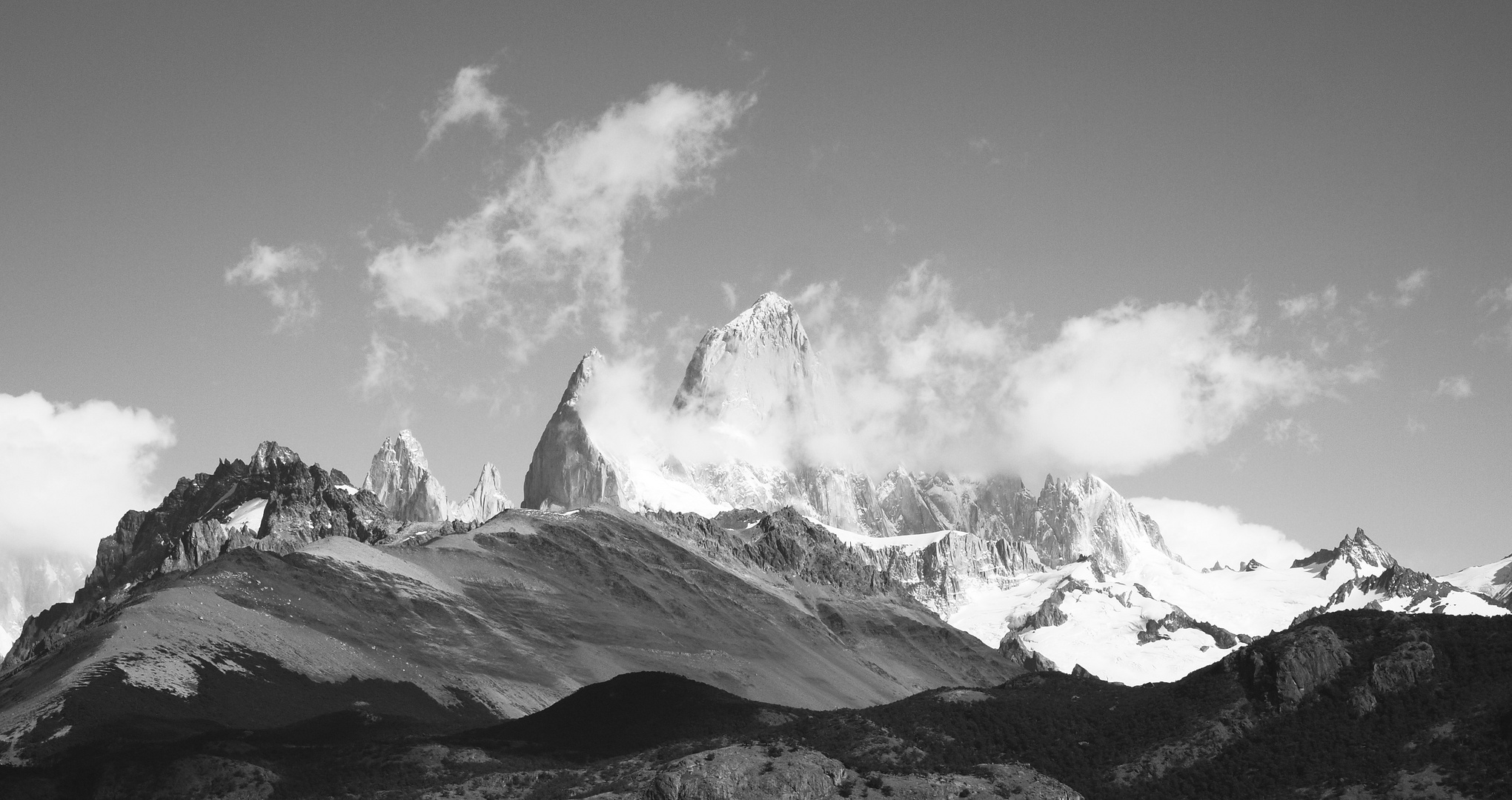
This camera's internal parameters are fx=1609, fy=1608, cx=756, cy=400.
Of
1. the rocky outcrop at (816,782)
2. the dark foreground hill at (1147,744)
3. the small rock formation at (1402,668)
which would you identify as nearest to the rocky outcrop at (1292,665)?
the dark foreground hill at (1147,744)

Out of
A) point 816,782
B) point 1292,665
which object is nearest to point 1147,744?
point 1292,665

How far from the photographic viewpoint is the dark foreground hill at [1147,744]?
300 ft

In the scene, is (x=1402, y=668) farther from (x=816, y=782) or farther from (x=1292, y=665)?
(x=816, y=782)

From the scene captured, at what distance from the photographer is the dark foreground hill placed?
9131cm

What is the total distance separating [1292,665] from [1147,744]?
437 inches

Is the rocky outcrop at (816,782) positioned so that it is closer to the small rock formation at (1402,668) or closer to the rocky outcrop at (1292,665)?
the rocky outcrop at (1292,665)

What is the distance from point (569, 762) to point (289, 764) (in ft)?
86.2

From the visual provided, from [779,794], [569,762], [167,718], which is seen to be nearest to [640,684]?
[569,762]

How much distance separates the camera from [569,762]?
429ft

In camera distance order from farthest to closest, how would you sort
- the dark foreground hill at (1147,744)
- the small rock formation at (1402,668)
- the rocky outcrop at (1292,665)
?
1. the rocky outcrop at (1292,665)
2. the small rock formation at (1402,668)
3. the dark foreground hill at (1147,744)

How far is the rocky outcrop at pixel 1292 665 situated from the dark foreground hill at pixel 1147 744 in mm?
135

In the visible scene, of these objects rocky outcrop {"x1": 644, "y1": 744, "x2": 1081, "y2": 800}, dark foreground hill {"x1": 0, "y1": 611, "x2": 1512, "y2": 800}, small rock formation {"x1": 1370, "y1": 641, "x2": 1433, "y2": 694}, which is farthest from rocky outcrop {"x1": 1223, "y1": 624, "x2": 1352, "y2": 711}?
rocky outcrop {"x1": 644, "y1": 744, "x2": 1081, "y2": 800}

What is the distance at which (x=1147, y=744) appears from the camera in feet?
328

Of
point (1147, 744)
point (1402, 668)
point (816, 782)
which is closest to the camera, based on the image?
point (816, 782)
